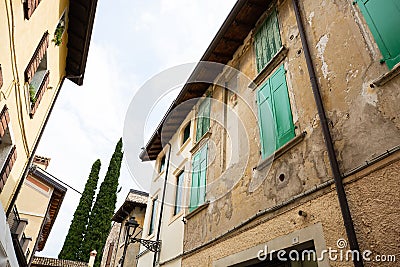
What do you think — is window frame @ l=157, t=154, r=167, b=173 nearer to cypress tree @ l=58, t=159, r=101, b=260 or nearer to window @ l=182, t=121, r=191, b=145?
window @ l=182, t=121, r=191, b=145

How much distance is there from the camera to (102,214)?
28.6 metres

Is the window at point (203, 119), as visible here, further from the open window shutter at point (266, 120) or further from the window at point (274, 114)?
the window at point (274, 114)

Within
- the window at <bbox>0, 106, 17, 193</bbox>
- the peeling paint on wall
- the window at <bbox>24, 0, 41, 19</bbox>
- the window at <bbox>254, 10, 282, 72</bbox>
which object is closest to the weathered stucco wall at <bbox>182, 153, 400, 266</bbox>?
the peeling paint on wall

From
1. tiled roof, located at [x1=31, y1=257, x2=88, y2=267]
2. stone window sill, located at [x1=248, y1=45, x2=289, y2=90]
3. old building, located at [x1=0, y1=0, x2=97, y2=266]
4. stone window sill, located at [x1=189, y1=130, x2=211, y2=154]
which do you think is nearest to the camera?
old building, located at [x1=0, y1=0, x2=97, y2=266]

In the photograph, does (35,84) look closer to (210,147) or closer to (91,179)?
(210,147)

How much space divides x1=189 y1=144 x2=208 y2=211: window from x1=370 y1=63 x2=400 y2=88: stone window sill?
506 centimetres

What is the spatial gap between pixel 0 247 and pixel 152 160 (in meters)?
10.5

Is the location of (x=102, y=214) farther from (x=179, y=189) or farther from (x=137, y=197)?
(x=179, y=189)

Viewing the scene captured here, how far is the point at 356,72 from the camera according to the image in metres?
4.09

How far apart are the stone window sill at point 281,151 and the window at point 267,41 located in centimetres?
230

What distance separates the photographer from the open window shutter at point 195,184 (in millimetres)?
8117

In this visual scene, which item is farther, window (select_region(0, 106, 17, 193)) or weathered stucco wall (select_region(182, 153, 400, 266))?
window (select_region(0, 106, 17, 193))

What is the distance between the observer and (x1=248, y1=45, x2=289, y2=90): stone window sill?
584 cm
